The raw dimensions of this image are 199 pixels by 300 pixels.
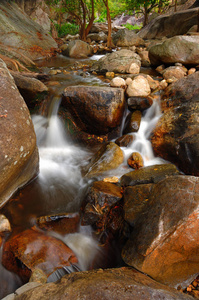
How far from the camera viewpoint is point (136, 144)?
5.21 metres

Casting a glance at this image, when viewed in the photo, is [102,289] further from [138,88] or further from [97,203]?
[138,88]

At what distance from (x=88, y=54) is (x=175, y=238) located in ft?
47.0

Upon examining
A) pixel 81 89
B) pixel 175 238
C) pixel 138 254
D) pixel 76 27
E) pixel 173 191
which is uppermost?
pixel 76 27

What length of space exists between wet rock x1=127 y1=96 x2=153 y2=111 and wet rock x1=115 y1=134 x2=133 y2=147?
3.57ft

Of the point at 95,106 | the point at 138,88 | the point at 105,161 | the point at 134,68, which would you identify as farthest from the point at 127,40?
the point at 105,161

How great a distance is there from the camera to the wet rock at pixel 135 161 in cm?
450

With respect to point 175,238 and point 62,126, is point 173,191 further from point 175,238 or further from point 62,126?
point 62,126

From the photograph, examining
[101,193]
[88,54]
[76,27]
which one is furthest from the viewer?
[76,27]

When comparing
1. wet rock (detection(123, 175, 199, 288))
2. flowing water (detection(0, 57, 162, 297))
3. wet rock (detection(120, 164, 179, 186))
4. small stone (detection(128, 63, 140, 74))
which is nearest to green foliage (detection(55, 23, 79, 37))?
small stone (detection(128, 63, 140, 74))

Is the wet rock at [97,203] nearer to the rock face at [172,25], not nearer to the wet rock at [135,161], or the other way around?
the wet rock at [135,161]

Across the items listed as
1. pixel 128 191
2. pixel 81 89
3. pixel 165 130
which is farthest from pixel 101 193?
pixel 81 89

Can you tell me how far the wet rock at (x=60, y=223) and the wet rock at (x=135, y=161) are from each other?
1.85 meters

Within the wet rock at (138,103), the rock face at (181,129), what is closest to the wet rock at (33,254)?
the rock face at (181,129)

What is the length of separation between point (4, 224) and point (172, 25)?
19141 millimetres
